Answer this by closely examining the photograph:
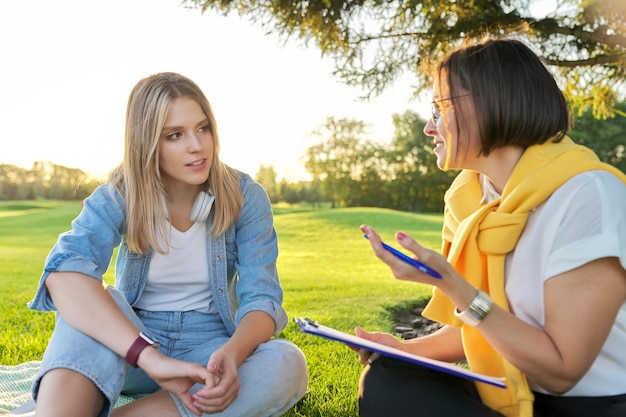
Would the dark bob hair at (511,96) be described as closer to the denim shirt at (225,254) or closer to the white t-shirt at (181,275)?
the denim shirt at (225,254)

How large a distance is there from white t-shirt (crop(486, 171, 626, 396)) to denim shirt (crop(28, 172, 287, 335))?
1059 millimetres

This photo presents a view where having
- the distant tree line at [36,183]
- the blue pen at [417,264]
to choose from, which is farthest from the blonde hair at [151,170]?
the distant tree line at [36,183]

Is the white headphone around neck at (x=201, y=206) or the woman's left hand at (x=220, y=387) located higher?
the white headphone around neck at (x=201, y=206)

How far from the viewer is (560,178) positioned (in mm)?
1851

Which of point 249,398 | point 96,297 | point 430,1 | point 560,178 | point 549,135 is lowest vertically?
point 249,398

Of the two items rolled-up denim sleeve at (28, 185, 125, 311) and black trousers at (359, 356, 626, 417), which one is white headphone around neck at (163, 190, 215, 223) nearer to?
rolled-up denim sleeve at (28, 185, 125, 311)

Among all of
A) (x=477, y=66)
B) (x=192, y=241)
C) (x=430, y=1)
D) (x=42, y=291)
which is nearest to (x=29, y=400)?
(x=42, y=291)

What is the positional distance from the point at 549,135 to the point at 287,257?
11101mm

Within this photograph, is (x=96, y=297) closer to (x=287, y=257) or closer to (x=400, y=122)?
(x=287, y=257)

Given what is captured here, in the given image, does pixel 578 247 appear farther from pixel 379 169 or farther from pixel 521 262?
pixel 379 169

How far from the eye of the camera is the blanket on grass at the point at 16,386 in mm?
2941

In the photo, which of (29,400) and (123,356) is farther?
(29,400)

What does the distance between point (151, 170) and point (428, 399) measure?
1.36m

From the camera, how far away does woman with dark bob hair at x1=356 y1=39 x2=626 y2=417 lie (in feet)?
5.68
